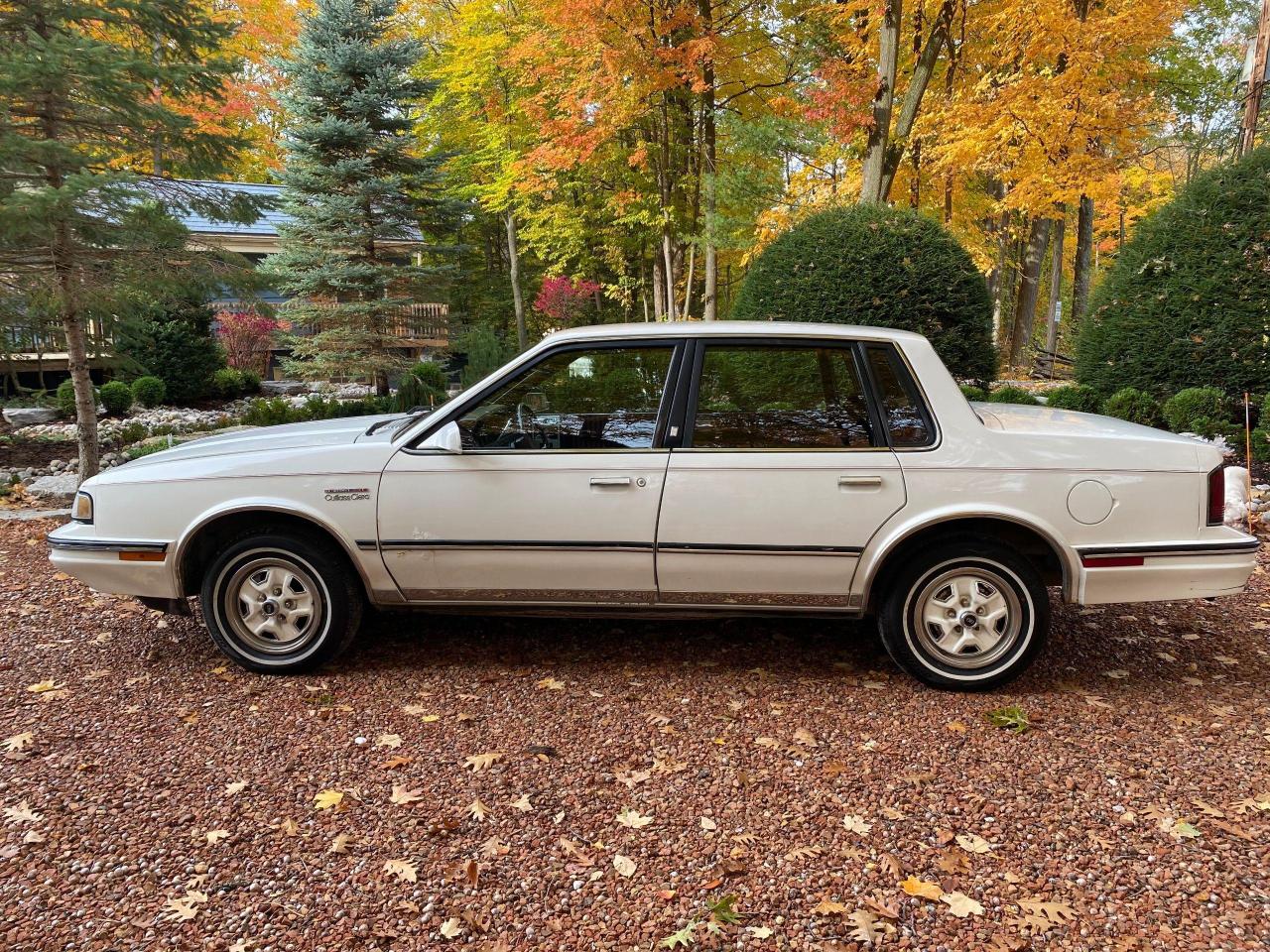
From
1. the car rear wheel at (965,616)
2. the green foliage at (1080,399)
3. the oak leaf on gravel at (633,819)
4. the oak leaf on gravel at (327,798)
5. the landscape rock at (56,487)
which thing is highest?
the green foliage at (1080,399)

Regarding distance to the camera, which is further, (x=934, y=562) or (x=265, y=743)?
Result: (x=934, y=562)

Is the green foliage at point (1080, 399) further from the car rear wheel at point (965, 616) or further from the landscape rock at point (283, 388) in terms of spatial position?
the landscape rock at point (283, 388)

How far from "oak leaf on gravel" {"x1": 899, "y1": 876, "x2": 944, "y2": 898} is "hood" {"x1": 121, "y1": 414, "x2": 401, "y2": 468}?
9.50ft

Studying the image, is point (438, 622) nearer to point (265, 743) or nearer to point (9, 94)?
point (265, 743)

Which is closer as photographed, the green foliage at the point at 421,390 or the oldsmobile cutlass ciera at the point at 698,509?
the oldsmobile cutlass ciera at the point at 698,509

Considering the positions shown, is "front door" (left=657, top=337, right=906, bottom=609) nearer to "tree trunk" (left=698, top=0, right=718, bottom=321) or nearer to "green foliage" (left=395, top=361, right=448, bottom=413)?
"green foliage" (left=395, top=361, right=448, bottom=413)

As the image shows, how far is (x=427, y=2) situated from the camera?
2781 centimetres

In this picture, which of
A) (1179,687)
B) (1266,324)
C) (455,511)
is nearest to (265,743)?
(455,511)

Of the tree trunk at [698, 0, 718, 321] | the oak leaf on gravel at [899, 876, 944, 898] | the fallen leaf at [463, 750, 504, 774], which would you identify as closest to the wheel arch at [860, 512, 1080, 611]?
the oak leaf on gravel at [899, 876, 944, 898]

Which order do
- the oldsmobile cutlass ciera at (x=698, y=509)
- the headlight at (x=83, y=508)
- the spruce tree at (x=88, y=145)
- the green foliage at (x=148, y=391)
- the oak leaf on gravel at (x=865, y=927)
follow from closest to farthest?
the oak leaf on gravel at (x=865, y=927) → the oldsmobile cutlass ciera at (x=698, y=509) → the headlight at (x=83, y=508) → the spruce tree at (x=88, y=145) → the green foliage at (x=148, y=391)

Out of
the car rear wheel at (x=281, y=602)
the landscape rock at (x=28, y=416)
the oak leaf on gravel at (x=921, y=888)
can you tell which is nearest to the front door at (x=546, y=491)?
the car rear wheel at (x=281, y=602)

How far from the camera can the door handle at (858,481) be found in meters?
3.56

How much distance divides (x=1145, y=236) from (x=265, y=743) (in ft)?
30.7

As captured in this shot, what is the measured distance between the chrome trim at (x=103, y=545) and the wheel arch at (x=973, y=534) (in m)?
3.35
